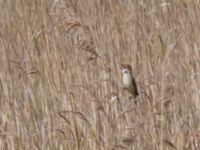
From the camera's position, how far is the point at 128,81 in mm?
2320

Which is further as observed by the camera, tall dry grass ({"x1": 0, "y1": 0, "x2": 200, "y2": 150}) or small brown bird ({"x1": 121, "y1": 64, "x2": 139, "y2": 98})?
small brown bird ({"x1": 121, "y1": 64, "x2": 139, "y2": 98})

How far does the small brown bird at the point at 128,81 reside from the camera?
2264 millimetres

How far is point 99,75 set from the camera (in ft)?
8.61

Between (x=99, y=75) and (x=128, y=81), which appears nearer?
(x=128, y=81)

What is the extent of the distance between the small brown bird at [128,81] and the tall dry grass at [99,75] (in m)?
0.03

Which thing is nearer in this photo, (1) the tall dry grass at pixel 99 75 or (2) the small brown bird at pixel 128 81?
(1) the tall dry grass at pixel 99 75

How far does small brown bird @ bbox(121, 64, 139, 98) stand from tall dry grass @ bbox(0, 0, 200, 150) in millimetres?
25

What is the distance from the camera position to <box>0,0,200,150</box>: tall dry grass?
2070 mm

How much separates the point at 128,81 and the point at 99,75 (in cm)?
32

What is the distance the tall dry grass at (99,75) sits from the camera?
2.07 metres

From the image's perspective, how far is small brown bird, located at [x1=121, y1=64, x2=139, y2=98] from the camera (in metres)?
2.26

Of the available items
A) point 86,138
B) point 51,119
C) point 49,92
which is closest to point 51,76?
point 49,92

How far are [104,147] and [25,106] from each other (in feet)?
1.69

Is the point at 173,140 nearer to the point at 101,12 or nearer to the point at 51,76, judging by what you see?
the point at 51,76
